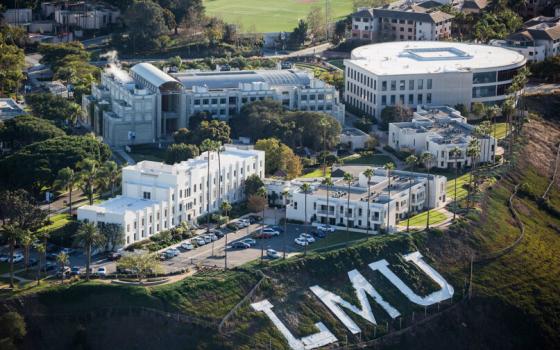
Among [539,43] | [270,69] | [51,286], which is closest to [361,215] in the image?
[51,286]

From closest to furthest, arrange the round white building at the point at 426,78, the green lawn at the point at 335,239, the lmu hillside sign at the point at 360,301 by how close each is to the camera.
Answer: the lmu hillside sign at the point at 360,301 < the green lawn at the point at 335,239 < the round white building at the point at 426,78

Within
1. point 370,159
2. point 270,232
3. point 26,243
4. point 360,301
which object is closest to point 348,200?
point 270,232

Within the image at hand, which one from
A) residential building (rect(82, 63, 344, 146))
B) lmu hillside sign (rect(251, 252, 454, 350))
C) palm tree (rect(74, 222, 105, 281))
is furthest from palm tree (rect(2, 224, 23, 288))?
residential building (rect(82, 63, 344, 146))

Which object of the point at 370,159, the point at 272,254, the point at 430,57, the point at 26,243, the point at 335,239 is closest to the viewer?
the point at 26,243

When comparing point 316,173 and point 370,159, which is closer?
point 316,173

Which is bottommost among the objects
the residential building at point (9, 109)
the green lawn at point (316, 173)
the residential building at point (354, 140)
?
the green lawn at point (316, 173)

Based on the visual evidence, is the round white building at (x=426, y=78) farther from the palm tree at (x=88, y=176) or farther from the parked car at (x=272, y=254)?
the parked car at (x=272, y=254)

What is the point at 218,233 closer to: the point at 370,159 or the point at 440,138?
the point at 370,159

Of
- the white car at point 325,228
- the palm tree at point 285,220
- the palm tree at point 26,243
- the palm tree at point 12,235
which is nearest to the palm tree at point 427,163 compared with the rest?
the white car at point 325,228
